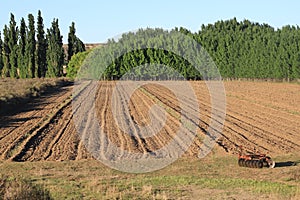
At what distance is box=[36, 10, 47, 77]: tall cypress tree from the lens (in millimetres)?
83938

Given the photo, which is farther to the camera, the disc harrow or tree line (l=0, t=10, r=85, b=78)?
tree line (l=0, t=10, r=85, b=78)

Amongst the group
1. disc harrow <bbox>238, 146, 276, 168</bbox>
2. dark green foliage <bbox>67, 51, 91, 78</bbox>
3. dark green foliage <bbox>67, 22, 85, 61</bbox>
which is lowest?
disc harrow <bbox>238, 146, 276, 168</bbox>

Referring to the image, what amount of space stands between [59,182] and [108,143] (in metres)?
8.02

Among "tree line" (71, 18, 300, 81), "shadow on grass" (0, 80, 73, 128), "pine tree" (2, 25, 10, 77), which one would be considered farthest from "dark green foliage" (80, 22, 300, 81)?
"shadow on grass" (0, 80, 73, 128)

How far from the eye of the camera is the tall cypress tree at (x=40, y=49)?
83938 mm

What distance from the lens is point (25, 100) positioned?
4425 centimetres

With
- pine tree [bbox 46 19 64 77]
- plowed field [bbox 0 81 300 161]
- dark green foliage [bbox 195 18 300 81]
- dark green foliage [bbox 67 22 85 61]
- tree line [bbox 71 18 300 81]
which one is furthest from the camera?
dark green foliage [bbox 67 22 85 61]

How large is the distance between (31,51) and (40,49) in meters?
2.23

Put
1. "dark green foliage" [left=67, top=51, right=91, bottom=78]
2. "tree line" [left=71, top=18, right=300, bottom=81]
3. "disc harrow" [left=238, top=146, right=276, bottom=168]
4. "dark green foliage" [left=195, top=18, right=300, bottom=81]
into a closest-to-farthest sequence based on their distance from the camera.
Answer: "disc harrow" [left=238, top=146, right=276, bottom=168] < "dark green foliage" [left=195, top=18, right=300, bottom=81] < "tree line" [left=71, top=18, right=300, bottom=81] < "dark green foliage" [left=67, top=51, right=91, bottom=78]

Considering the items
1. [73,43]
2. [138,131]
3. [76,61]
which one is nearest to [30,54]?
[76,61]

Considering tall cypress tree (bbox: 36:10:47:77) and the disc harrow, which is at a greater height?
tall cypress tree (bbox: 36:10:47:77)

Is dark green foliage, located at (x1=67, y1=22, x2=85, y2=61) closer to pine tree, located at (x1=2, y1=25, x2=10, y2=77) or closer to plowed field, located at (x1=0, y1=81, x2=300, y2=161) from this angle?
pine tree, located at (x1=2, y1=25, x2=10, y2=77)

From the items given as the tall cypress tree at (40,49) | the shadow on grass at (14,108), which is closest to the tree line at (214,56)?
the tall cypress tree at (40,49)

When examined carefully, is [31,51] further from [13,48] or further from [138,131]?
[138,131]
